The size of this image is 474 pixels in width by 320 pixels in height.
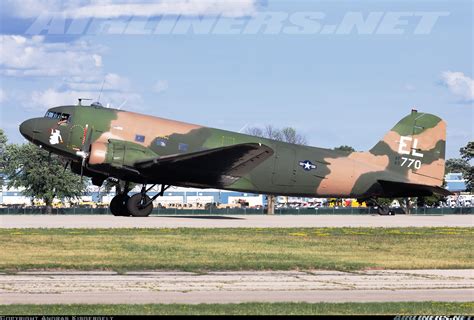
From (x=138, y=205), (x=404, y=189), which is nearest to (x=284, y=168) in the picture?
(x=404, y=189)

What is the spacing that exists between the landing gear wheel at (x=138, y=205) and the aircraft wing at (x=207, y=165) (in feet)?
3.96

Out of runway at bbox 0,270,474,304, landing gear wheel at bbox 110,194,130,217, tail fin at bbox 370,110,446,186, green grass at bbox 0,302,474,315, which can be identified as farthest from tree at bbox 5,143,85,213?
green grass at bbox 0,302,474,315

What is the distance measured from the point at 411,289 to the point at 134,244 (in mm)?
13107

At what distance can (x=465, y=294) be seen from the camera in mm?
18125

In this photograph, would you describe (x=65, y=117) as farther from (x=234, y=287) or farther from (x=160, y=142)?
(x=234, y=287)

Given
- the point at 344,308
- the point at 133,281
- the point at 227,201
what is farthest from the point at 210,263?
the point at 227,201

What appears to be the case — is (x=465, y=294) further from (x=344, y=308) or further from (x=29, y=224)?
(x=29, y=224)

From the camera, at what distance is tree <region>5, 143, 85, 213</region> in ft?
329

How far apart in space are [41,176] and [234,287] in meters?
84.4

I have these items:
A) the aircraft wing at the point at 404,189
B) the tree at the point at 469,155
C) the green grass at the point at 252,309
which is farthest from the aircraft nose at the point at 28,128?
the tree at the point at 469,155

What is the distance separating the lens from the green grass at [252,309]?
48.9 ft

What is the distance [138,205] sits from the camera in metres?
45.2

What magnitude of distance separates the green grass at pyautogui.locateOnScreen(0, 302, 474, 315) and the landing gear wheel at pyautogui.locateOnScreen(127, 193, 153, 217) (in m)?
29.5

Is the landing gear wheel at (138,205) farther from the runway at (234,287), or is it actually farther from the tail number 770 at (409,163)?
the runway at (234,287)
